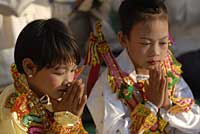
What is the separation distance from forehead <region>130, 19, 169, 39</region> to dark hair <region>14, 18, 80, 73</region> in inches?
12.4

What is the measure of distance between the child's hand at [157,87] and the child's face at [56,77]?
1.07 ft

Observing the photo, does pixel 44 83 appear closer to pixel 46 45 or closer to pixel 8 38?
pixel 46 45

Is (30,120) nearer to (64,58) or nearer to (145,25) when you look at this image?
(64,58)

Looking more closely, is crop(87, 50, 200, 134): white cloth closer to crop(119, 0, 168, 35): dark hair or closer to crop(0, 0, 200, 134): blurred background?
crop(119, 0, 168, 35): dark hair

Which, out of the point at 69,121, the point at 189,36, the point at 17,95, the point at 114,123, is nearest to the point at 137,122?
the point at 114,123

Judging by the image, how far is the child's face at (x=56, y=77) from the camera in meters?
1.74

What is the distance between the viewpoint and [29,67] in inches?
69.7

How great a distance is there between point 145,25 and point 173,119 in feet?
1.21

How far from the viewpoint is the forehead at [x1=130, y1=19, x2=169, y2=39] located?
1968 mm

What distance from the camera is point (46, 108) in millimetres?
1840

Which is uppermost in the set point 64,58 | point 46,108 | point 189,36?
point 64,58

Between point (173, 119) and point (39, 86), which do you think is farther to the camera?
point (173, 119)

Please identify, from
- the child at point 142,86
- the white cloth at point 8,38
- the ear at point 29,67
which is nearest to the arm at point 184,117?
the child at point 142,86

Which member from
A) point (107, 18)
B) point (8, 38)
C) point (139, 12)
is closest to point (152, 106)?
point (139, 12)
